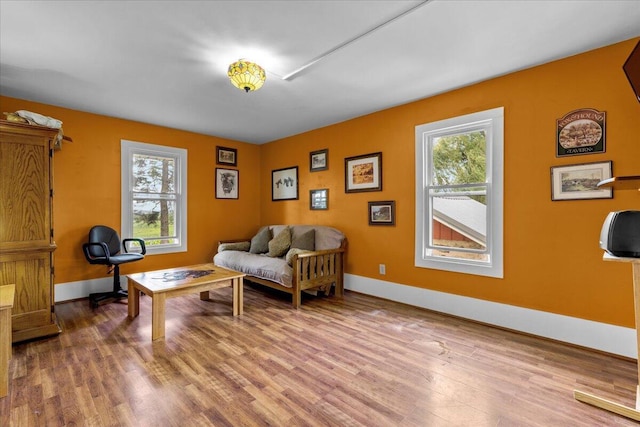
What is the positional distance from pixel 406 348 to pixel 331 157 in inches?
113

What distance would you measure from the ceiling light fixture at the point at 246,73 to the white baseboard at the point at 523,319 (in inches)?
109

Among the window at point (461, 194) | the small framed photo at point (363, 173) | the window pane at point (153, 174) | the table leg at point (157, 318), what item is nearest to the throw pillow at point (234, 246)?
the window pane at point (153, 174)

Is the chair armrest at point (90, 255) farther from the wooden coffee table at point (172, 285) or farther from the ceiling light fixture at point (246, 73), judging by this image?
the ceiling light fixture at point (246, 73)

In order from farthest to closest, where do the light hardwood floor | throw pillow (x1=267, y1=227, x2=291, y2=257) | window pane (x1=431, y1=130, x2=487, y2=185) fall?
throw pillow (x1=267, y1=227, x2=291, y2=257)
window pane (x1=431, y1=130, x2=487, y2=185)
the light hardwood floor

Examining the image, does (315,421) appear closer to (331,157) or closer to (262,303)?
(262,303)

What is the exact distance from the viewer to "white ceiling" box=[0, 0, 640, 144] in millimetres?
1882

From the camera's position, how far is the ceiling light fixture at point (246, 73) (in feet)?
7.73

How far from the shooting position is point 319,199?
4598 millimetres

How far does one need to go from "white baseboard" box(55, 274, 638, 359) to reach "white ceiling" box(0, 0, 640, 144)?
2234 millimetres

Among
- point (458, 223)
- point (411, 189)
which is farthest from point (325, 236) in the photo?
point (458, 223)

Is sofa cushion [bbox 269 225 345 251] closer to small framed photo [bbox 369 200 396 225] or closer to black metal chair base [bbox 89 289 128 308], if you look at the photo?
small framed photo [bbox 369 200 396 225]

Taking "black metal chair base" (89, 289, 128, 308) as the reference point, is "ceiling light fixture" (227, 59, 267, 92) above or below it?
above

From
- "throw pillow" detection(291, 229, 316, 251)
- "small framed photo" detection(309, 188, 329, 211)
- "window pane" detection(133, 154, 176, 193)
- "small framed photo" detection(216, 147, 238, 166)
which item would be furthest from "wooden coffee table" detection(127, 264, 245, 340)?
"small framed photo" detection(216, 147, 238, 166)

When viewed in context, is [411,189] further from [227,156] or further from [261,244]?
[227,156]
